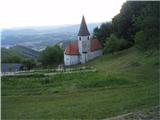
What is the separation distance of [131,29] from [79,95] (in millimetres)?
37169

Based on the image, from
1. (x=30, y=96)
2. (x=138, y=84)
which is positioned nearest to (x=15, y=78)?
(x=30, y=96)

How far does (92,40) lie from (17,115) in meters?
46.8

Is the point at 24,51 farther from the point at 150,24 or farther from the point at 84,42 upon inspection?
the point at 150,24

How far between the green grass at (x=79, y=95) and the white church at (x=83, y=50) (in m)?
28.0

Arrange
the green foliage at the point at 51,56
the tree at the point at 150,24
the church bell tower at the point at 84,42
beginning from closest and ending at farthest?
the tree at the point at 150,24 → the church bell tower at the point at 84,42 → the green foliage at the point at 51,56

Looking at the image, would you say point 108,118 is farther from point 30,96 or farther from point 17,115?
point 30,96

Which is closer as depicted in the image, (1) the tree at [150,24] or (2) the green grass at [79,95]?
(2) the green grass at [79,95]

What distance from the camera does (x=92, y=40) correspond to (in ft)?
205

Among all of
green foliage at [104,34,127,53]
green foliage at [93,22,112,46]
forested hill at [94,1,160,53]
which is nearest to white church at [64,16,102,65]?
forested hill at [94,1,160,53]

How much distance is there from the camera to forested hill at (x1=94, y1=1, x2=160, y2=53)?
1094 inches

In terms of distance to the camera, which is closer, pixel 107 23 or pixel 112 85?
pixel 112 85

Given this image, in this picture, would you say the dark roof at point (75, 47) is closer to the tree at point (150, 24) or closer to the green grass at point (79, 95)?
the green grass at point (79, 95)

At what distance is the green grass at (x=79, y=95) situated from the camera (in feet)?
53.0

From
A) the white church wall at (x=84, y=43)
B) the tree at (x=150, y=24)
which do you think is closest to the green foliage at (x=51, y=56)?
the white church wall at (x=84, y=43)
